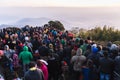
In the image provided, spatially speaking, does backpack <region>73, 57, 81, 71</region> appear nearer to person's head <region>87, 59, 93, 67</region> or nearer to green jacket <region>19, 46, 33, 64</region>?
person's head <region>87, 59, 93, 67</region>

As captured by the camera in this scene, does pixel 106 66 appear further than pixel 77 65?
No

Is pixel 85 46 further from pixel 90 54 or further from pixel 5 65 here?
pixel 5 65

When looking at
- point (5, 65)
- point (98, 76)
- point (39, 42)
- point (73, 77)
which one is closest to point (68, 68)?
point (73, 77)

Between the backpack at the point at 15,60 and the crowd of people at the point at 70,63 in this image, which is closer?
the crowd of people at the point at 70,63

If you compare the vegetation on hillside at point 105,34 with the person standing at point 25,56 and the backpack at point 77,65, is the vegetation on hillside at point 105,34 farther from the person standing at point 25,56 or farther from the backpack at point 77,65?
the backpack at point 77,65

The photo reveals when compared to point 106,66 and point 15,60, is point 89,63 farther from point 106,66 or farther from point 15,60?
point 15,60

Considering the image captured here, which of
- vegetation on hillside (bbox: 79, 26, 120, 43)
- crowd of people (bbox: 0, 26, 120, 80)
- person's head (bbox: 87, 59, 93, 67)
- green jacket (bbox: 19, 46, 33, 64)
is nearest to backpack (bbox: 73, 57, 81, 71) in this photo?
crowd of people (bbox: 0, 26, 120, 80)

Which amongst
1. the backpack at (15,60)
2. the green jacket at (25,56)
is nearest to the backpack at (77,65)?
the green jacket at (25,56)

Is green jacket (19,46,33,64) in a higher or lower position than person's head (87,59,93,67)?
lower

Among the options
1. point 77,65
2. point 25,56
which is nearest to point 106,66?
point 77,65

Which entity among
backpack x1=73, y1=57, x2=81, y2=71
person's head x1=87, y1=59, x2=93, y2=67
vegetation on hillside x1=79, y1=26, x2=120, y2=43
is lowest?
vegetation on hillside x1=79, y1=26, x2=120, y2=43

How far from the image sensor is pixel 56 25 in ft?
158

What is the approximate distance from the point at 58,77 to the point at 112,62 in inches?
115

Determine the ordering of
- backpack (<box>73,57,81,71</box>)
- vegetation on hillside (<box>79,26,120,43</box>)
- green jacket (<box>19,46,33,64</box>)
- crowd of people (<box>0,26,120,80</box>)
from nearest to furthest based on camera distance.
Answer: crowd of people (<box>0,26,120,80</box>), backpack (<box>73,57,81,71</box>), green jacket (<box>19,46,33,64</box>), vegetation on hillside (<box>79,26,120,43</box>)
